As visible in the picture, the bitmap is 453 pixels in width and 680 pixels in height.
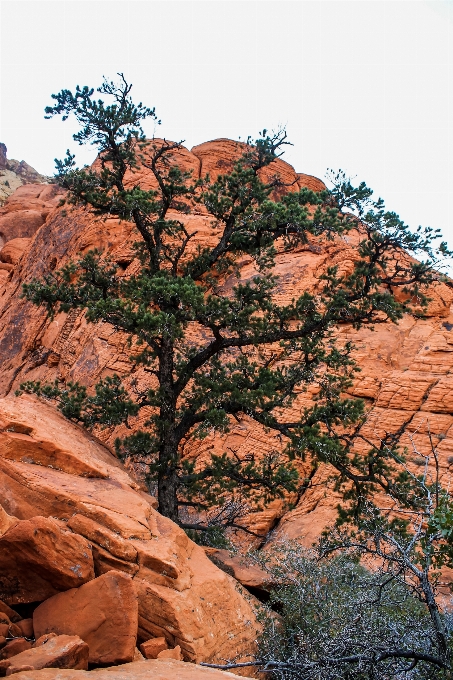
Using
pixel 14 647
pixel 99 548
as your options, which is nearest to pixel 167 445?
pixel 99 548

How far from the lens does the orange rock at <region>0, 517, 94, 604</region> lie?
5.54 meters

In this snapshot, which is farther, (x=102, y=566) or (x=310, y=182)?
(x=310, y=182)

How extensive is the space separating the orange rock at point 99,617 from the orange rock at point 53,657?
39 cm

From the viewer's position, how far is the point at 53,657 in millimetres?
4352

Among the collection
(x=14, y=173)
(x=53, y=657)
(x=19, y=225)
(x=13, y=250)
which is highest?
(x=14, y=173)

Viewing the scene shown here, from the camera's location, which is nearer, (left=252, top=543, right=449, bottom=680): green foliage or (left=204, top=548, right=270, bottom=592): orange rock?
(left=252, top=543, right=449, bottom=680): green foliage

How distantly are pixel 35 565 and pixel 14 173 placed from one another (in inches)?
Result: 2439

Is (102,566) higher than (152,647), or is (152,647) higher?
(102,566)

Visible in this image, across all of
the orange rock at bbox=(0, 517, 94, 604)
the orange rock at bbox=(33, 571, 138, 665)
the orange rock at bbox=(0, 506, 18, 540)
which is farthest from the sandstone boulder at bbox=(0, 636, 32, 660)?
the orange rock at bbox=(0, 506, 18, 540)

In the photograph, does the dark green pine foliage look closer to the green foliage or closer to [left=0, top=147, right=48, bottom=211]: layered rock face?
the green foliage

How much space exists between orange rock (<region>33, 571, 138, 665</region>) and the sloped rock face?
45 millimetres

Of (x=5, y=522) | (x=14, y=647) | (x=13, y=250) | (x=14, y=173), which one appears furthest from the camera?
(x=14, y=173)

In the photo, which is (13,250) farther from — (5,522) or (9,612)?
(9,612)

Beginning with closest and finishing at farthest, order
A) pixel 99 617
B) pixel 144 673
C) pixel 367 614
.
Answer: pixel 144 673 → pixel 99 617 → pixel 367 614
